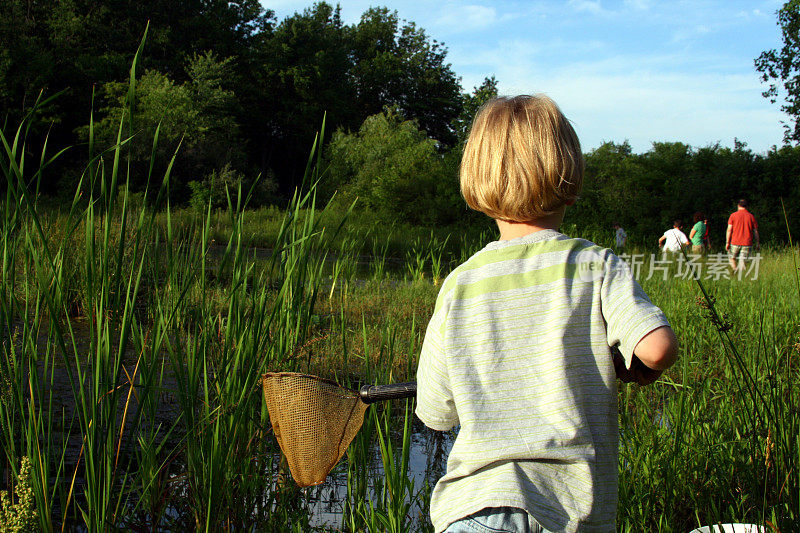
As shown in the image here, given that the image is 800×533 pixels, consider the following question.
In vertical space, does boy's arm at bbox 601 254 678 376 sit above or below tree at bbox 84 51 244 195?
below

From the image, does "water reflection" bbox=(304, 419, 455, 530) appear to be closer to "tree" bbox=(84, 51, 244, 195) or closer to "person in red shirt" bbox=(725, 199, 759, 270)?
"person in red shirt" bbox=(725, 199, 759, 270)

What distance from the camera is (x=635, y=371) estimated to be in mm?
1220

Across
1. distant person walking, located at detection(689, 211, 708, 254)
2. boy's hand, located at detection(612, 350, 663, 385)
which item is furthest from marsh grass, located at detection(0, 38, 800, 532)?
distant person walking, located at detection(689, 211, 708, 254)

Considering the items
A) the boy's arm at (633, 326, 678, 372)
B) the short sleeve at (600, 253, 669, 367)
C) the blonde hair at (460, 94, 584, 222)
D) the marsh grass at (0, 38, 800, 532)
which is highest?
the blonde hair at (460, 94, 584, 222)

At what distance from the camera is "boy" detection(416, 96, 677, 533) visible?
3.92ft

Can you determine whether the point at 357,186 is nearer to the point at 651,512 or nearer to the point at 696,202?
the point at 696,202

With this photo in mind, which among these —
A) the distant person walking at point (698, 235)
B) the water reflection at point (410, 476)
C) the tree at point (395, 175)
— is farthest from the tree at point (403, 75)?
the water reflection at point (410, 476)

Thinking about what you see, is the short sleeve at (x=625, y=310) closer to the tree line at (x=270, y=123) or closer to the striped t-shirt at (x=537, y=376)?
the striped t-shirt at (x=537, y=376)

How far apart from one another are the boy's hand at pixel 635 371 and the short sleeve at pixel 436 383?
→ 0.32 meters

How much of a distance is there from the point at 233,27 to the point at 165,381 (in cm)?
4129

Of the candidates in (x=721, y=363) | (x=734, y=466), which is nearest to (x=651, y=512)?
(x=734, y=466)

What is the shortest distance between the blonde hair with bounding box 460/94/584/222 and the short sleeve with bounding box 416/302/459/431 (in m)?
0.25

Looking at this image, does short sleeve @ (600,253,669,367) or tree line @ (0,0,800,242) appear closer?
short sleeve @ (600,253,669,367)

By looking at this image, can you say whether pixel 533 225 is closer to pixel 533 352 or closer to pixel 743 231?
pixel 533 352
